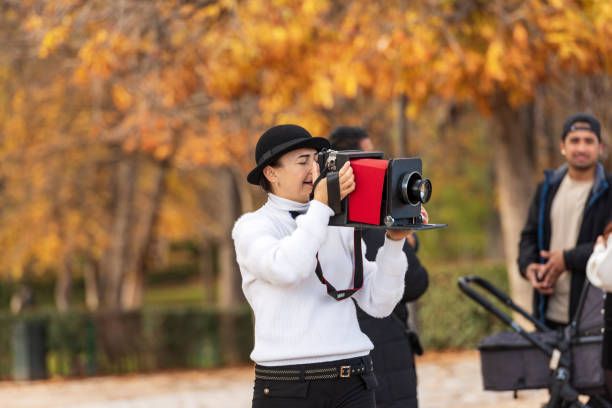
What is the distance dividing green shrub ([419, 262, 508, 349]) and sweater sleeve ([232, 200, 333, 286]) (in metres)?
10.4

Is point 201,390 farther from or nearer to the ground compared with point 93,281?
nearer to the ground

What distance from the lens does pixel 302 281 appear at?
312 cm

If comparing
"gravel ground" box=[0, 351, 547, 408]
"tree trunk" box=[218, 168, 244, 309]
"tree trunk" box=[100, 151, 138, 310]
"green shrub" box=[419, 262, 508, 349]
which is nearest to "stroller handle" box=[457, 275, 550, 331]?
"gravel ground" box=[0, 351, 547, 408]

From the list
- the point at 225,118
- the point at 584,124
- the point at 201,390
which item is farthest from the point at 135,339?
the point at 584,124

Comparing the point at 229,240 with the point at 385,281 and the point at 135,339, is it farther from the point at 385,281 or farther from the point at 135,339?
the point at 385,281

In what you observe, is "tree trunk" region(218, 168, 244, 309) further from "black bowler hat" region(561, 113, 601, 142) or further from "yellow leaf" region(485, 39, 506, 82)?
"black bowler hat" region(561, 113, 601, 142)

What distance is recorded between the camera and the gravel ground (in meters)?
9.16

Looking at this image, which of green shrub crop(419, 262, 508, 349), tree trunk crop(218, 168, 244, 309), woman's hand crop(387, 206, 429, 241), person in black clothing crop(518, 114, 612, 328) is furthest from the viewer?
tree trunk crop(218, 168, 244, 309)

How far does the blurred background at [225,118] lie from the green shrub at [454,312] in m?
0.03

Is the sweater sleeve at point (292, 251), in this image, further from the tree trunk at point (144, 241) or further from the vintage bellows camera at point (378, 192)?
the tree trunk at point (144, 241)

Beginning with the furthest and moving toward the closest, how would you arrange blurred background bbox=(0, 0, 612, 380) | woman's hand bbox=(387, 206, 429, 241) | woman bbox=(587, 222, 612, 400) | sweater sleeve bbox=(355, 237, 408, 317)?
blurred background bbox=(0, 0, 612, 380) < woman bbox=(587, 222, 612, 400) < sweater sleeve bbox=(355, 237, 408, 317) < woman's hand bbox=(387, 206, 429, 241)

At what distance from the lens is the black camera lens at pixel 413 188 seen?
2916 mm

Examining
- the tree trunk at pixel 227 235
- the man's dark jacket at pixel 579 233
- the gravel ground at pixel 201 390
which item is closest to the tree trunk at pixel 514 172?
the gravel ground at pixel 201 390

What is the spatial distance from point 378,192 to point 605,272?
1.27 m
